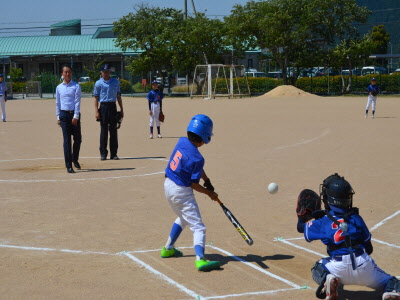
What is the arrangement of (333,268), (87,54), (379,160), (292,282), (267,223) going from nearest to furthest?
(333,268)
(292,282)
(267,223)
(379,160)
(87,54)

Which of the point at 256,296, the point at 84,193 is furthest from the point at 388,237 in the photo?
the point at 84,193

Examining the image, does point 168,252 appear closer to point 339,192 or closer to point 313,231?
point 313,231

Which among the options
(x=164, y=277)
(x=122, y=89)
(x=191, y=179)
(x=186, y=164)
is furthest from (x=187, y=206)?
(x=122, y=89)

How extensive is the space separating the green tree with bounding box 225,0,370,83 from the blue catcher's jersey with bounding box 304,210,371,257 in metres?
50.3

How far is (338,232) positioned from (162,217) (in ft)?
13.8

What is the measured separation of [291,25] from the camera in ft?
186

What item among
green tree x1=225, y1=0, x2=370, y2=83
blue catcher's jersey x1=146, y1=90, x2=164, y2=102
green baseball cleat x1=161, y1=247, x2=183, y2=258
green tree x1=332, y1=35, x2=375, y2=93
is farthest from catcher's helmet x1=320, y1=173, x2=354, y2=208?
green tree x1=332, y1=35, x2=375, y2=93

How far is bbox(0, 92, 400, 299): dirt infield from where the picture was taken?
6.52 metres

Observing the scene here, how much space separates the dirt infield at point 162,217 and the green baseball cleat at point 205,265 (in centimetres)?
9

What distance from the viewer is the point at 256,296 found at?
20.1 feet

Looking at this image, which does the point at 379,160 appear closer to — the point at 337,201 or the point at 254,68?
the point at 337,201

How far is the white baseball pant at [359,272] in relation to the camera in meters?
5.82

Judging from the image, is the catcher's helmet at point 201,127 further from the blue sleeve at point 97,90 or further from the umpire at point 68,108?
the blue sleeve at point 97,90

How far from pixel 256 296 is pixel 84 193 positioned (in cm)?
613
